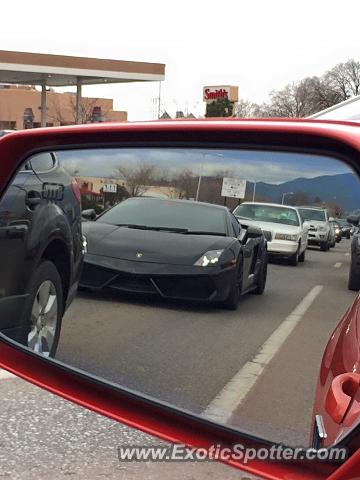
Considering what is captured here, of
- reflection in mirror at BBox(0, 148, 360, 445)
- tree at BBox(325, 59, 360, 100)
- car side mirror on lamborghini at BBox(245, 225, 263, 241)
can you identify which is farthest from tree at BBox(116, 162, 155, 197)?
tree at BBox(325, 59, 360, 100)

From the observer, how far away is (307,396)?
1.33 meters

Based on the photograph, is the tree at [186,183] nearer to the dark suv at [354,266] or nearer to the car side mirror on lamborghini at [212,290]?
the car side mirror on lamborghini at [212,290]

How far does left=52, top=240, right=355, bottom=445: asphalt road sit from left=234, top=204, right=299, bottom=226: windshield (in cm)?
11

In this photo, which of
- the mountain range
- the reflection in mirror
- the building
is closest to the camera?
the mountain range

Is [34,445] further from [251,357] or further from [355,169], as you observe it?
[355,169]

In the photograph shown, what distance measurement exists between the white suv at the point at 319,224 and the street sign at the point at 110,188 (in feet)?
1.77

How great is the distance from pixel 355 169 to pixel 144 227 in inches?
23.5

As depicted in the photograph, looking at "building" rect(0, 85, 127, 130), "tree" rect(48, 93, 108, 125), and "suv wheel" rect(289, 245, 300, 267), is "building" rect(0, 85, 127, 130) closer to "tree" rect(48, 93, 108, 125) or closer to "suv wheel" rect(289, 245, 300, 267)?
"tree" rect(48, 93, 108, 125)

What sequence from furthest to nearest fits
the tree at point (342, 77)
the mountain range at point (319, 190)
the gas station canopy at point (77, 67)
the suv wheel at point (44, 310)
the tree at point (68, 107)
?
the tree at point (68, 107)
the gas station canopy at point (77, 67)
the tree at point (342, 77)
the suv wheel at point (44, 310)
the mountain range at point (319, 190)

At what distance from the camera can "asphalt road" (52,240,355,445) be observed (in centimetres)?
132

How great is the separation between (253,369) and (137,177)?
22.6 inches

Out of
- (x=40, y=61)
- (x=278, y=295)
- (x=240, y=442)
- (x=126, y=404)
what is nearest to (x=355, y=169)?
(x=278, y=295)

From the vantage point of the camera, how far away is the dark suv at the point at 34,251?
185 cm

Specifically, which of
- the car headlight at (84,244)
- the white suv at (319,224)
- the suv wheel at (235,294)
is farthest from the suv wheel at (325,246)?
the car headlight at (84,244)
